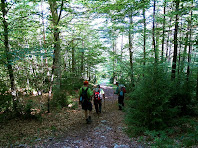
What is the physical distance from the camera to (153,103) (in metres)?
4.66

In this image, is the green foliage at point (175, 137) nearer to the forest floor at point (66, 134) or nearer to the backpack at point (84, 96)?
the forest floor at point (66, 134)

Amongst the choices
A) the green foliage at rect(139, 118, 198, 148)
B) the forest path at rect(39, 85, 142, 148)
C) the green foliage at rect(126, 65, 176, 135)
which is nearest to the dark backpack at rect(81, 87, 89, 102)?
the forest path at rect(39, 85, 142, 148)

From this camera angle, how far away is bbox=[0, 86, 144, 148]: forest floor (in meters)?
4.21

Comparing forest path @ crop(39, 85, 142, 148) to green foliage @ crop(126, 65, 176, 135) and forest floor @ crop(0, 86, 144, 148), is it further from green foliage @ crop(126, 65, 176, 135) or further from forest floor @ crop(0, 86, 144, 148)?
green foliage @ crop(126, 65, 176, 135)

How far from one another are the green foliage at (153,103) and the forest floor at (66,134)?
80 cm

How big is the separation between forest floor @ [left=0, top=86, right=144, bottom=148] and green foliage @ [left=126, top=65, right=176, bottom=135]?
0.80m

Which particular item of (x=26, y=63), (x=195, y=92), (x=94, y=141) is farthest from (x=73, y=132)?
(x=195, y=92)

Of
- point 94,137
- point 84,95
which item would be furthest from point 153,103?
point 84,95

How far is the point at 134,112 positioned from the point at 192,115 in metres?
3.34

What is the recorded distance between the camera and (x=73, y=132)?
517cm

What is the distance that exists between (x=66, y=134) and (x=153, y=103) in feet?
11.1

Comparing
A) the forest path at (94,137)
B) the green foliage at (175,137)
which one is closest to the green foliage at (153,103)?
the green foliage at (175,137)

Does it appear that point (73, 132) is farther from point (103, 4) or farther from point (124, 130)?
point (103, 4)

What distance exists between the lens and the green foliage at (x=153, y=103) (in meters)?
4.68
